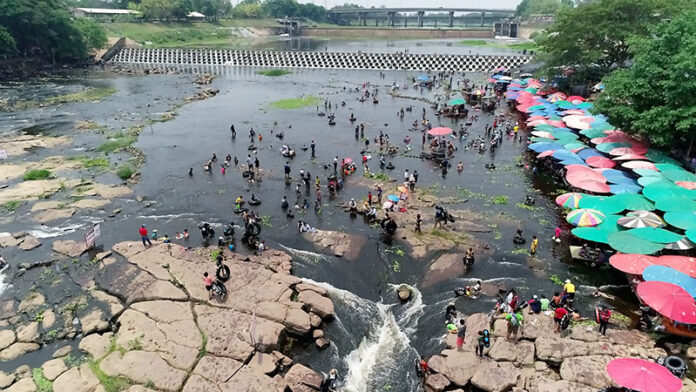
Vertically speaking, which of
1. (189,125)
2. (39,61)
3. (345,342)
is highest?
(39,61)

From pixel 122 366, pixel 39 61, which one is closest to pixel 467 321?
pixel 122 366

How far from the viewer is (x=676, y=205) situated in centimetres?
2761

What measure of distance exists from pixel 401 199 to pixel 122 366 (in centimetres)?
2380

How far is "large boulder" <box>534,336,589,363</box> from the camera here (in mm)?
19844

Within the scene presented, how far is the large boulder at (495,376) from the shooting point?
1855 centimetres

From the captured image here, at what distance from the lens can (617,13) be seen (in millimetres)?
59094

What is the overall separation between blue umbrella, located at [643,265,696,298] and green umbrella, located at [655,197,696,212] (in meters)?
7.23

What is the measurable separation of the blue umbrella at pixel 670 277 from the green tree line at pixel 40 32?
115 meters

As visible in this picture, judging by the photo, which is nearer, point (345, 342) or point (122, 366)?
point (122, 366)

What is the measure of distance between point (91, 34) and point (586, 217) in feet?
433

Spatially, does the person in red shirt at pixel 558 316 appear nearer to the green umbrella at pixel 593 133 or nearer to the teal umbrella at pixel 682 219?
the teal umbrella at pixel 682 219

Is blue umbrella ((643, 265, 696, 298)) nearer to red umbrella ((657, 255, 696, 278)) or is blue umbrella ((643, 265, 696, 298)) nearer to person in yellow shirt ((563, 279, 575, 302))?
red umbrella ((657, 255, 696, 278))

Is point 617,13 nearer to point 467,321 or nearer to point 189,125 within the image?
point 467,321

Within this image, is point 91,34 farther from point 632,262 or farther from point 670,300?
point 670,300
